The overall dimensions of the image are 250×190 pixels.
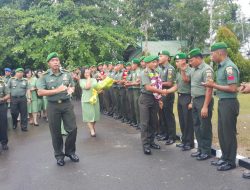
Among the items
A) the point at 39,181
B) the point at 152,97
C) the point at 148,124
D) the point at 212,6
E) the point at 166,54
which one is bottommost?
the point at 39,181

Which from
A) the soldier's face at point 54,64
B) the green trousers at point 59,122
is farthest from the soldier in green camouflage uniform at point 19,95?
the soldier's face at point 54,64

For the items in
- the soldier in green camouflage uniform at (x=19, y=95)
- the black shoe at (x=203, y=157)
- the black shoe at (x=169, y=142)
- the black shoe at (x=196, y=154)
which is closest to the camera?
the black shoe at (x=203, y=157)

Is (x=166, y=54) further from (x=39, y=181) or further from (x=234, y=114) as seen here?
Answer: (x=39, y=181)

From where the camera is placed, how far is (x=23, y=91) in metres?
11.0

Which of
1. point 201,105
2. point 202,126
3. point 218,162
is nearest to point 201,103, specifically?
point 201,105

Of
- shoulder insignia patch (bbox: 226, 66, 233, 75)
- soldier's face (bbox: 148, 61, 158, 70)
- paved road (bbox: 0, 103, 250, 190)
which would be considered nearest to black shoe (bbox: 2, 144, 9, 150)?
paved road (bbox: 0, 103, 250, 190)

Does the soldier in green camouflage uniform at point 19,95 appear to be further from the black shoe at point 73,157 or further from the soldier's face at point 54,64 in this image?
the soldier's face at point 54,64

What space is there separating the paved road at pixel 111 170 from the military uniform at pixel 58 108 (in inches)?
18.7

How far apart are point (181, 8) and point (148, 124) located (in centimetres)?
2644

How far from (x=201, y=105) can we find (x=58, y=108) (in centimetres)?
261

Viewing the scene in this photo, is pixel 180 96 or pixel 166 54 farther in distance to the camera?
pixel 166 54

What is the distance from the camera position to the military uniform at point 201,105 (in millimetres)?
6500

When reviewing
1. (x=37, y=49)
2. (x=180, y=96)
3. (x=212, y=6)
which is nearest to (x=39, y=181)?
(x=180, y=96)

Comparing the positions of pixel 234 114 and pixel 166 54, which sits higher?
pixel 166 54
